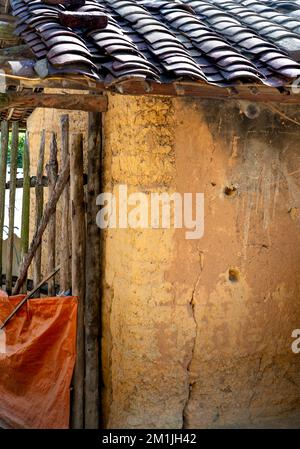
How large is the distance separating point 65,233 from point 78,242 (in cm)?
28

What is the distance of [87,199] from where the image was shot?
4.95m

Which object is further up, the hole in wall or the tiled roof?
the tiled roof

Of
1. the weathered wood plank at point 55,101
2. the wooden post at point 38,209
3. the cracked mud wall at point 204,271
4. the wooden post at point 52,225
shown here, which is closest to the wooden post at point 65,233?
the wooden post at point 52,225

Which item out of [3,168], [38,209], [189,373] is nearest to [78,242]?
[38,209]

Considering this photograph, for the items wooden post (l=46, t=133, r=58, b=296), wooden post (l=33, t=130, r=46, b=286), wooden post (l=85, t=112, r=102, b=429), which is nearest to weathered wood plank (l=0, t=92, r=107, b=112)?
wooden post (l=85, t=112, r=102, b=429)

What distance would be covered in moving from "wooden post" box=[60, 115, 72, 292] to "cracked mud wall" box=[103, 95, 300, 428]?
37 centimetres

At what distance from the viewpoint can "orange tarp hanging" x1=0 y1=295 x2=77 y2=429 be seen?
4902mm

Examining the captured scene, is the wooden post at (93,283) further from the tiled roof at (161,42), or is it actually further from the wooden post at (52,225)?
the tiled roof at (161,42)

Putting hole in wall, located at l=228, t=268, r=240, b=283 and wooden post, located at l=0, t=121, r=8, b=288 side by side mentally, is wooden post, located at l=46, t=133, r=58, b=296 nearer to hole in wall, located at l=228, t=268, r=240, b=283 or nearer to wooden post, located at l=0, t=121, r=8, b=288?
wooden post, located at l=0, t=121, r=8, b=288

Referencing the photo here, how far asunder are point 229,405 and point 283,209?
147 centimetres

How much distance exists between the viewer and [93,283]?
4918 mm

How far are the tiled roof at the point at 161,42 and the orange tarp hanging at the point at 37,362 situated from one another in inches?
75.2

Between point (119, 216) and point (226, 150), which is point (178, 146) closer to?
point (226, 150)

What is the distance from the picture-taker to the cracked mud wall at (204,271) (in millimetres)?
4508
